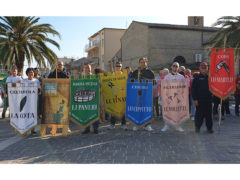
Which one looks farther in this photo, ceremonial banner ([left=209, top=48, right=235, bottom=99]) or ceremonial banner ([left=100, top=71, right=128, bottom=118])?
ceremonial banner ([left=100, top=71, right=128, bottom=118])

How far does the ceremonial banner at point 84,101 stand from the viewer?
7062 mm

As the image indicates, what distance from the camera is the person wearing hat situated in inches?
282

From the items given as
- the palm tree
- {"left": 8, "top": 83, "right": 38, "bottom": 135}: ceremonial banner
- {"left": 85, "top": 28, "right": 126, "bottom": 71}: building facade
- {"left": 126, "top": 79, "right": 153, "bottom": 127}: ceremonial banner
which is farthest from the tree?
{"left": 85, "top": 28, "right": 126, "bottom": 71}: building facade

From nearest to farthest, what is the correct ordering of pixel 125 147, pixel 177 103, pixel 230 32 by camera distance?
1. pixel 125 147
2. pixel 177 103
3. pixel 230 32

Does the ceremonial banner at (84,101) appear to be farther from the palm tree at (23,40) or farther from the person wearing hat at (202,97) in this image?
the palm tree at (23,40)

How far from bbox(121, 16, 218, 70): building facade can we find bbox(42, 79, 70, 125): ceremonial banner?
3281 cm

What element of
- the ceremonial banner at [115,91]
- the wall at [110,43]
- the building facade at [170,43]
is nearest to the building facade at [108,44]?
the wall at [110,43]

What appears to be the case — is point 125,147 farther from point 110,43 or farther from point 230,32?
point 110,43

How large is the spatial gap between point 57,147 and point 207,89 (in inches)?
163

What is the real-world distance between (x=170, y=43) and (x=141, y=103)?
117 ft

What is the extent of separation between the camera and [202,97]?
719cm

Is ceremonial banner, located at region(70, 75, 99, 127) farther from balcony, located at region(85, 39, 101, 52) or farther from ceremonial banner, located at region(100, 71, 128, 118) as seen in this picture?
Result: balcony, located at region(85, 39, 101, 52)

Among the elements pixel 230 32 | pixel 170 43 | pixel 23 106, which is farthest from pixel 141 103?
pixel 170 43

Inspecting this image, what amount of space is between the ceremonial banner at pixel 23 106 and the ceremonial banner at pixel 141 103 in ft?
8.37
